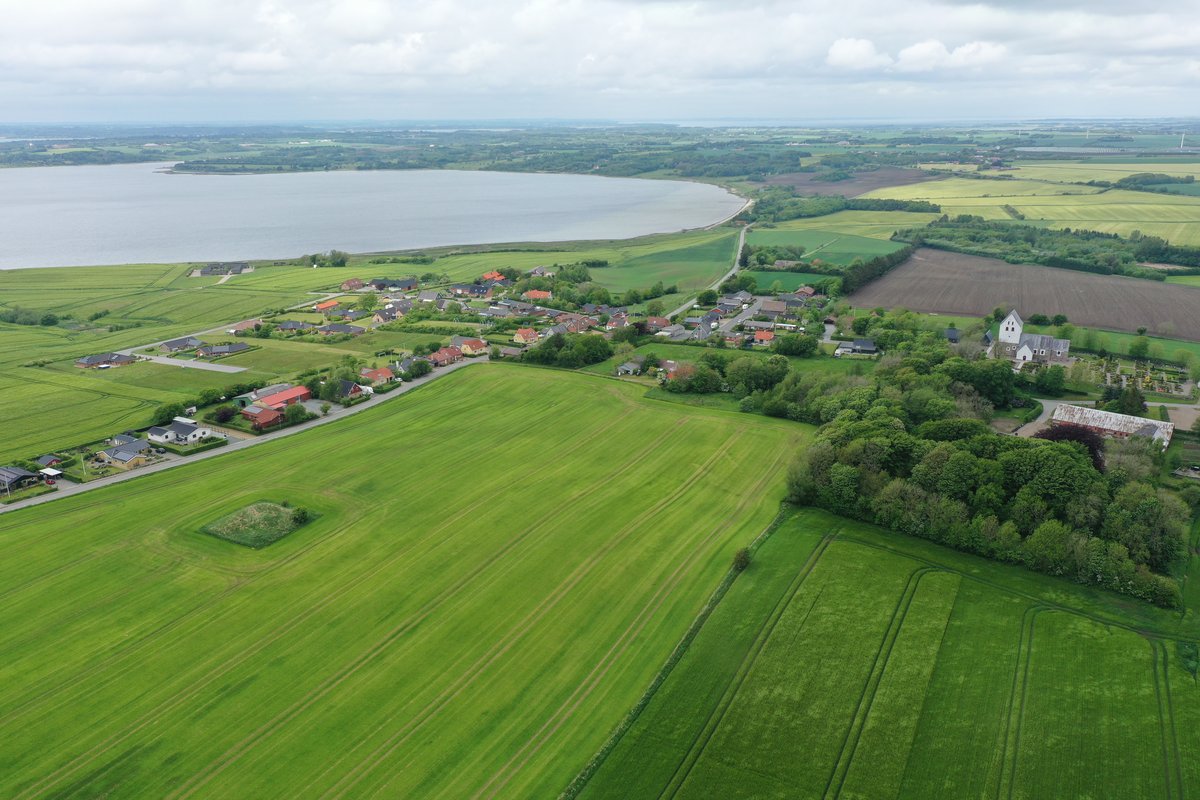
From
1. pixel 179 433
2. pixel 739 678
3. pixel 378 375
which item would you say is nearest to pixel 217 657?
pixel 739 678

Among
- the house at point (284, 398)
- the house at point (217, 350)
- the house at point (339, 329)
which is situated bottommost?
the house at point (284, 398)

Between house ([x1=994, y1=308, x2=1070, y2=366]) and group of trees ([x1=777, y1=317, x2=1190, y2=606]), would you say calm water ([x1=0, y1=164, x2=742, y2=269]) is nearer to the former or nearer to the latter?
house ([x1=994, y1=308, x2=1070, y2=366])

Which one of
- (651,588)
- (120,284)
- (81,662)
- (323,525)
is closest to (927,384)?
(651,588)

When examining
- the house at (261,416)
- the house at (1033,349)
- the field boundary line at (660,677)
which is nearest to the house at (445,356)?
the house at (261,416)

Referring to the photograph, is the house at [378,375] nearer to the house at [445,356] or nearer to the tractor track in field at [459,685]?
the house at [445,356]

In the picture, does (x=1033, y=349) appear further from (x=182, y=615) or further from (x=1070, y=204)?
(x=1070, y=204)

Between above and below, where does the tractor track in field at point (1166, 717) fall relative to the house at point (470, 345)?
below

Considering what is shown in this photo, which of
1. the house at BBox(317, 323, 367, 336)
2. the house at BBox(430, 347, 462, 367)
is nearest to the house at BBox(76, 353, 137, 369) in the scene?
the house at BBox(317, 323, 367, 336)

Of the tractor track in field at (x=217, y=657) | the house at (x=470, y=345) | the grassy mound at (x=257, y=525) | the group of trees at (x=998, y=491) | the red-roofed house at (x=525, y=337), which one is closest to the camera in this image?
the tractor track in field at (x=217, y=657)
